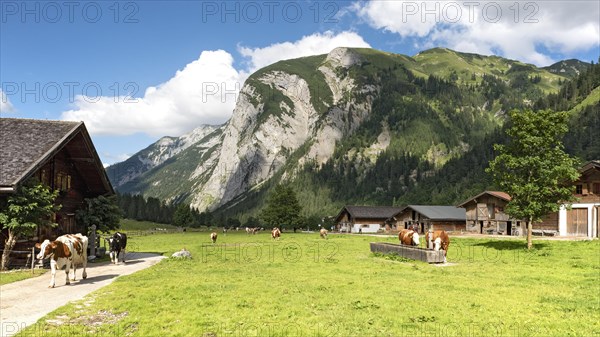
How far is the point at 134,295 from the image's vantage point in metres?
18.1

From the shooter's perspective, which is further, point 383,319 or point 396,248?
point 396,248

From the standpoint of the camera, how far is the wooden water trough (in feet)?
100

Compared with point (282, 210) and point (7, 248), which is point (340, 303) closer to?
point (7, 248)

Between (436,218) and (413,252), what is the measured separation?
217ft

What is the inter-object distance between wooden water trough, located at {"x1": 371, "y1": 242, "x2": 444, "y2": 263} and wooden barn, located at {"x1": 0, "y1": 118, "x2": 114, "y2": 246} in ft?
83.1

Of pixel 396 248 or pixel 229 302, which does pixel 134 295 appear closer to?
pixel 229 302

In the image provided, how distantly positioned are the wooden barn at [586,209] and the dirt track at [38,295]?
5241cm

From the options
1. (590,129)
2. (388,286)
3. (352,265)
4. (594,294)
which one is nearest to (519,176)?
(352,265)

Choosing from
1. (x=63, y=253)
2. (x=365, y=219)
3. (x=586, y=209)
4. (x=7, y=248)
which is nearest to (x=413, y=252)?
(x=63, y=253)

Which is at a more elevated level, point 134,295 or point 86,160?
point 86,160

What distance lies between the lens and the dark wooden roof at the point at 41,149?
90.7 feet

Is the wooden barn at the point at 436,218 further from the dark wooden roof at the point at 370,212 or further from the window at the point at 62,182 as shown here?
the window at the point at 62,182

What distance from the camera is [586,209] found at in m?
56.4

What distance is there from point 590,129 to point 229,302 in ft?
680
